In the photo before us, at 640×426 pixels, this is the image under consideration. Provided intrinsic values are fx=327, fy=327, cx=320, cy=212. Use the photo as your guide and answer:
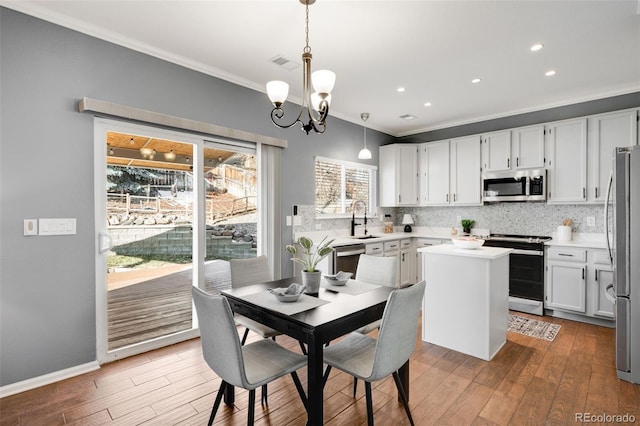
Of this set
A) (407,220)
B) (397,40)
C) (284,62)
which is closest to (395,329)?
(397,40)

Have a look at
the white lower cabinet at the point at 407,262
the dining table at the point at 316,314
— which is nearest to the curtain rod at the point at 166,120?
the dining table at the point at 316,314

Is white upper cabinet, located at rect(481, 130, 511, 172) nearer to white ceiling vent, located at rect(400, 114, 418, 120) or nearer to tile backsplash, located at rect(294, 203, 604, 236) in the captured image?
tile backsplash, located at rect(294, 203, 604, 236)

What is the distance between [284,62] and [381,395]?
9.73 ft

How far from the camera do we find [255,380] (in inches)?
65.9

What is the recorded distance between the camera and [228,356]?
159 centimetres

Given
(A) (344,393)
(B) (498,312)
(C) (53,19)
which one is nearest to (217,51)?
(C) (53,19)

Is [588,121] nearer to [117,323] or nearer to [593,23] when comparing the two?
[593,23]

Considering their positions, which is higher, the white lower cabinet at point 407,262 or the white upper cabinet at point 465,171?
the white upper cabinet at point 465,171

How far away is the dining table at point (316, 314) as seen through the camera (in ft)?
5.32

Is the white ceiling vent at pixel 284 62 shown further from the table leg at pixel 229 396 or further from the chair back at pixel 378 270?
the table leg at pixel 229 396

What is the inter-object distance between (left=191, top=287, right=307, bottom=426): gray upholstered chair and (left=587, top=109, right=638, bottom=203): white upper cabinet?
415cm

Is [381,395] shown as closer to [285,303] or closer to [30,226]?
[285,303]

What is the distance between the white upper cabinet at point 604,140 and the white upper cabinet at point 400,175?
7.63 ft

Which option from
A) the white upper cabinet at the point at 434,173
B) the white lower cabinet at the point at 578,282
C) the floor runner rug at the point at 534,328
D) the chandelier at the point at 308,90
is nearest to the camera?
the chandelier at the point at 308,90
